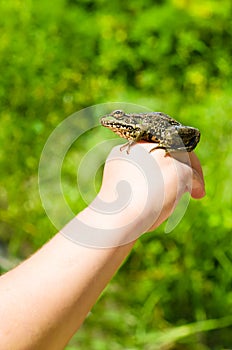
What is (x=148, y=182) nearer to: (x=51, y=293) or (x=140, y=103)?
(x=51, y=293)

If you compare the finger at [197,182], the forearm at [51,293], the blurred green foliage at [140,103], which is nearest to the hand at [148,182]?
the finger at [197,182]

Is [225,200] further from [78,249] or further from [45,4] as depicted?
[45,4]

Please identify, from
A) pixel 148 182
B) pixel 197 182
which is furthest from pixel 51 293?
pixel 197 182

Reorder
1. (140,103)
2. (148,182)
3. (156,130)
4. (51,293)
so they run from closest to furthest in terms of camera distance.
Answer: (51,293), (148,182), (156,130), (140,103)

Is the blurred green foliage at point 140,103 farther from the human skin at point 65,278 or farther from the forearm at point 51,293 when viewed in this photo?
the forearm at point 51,293

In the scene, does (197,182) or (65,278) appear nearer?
(65,278)

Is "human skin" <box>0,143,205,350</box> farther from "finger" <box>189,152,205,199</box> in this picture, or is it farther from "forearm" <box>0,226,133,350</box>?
"finger" <box>189,152,205,199</box>

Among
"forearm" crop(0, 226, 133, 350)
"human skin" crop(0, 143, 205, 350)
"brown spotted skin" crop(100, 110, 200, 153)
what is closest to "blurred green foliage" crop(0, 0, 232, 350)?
"brown spotted skin" crop(100, 110, 200, 153)
